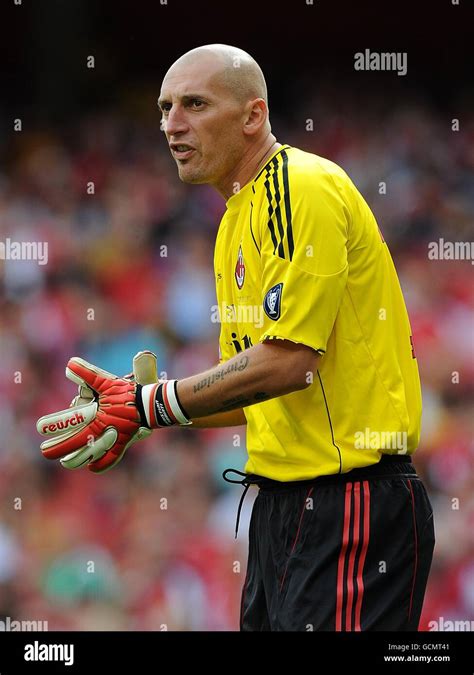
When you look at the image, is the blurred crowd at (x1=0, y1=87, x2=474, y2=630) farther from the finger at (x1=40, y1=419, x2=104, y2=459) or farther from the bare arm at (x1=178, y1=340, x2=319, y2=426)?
the bare arm at (x1=178, y1=340, x2=319, y2=426)

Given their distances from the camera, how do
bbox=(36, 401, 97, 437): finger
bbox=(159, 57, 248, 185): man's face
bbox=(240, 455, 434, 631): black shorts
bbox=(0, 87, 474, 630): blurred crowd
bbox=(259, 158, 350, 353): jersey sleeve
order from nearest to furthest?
bbox=(259, 158, 350, 353): jersey sleeve, bbox=(240, 455, 434, 631): black shorts, bbox=(36, 401, 97, 437): finger, bbox=(159, 57, 248, 185): man's face, bbox=(0, 87, 474, 630): blurred crowd

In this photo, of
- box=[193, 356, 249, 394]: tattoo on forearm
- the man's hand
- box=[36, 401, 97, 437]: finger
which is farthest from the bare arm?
box=[36, 401, 97, 437]: finger

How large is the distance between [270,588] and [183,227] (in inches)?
164

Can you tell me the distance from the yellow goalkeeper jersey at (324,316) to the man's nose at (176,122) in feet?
0.82

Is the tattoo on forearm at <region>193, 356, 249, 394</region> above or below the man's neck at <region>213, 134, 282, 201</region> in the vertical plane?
below

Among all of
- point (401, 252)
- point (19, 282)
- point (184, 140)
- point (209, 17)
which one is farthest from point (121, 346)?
point (184, 140)

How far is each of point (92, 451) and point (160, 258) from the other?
3.91 m

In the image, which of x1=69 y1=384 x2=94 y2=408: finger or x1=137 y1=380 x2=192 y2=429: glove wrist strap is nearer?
x1=137 y1=380 x2=192 y2=429: glove wrist strap

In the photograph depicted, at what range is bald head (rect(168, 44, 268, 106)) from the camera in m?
2.98

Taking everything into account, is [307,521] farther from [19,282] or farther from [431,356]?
[19,282]

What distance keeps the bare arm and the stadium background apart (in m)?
3.16

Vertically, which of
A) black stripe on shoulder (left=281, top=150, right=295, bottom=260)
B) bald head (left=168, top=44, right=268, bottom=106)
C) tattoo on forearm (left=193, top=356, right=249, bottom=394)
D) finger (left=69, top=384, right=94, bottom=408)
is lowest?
finger (left=69, top=384, right=94, bottom=408)

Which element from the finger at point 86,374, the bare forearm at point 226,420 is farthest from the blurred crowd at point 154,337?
the finger at point 86,374

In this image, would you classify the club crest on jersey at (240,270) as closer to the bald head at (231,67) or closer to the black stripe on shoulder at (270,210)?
the black stripe on shoulder at (270,210)
